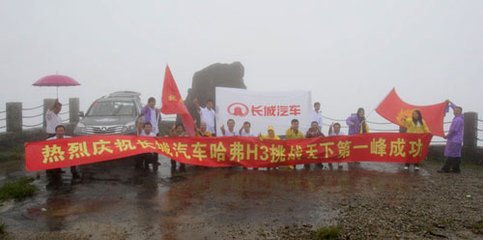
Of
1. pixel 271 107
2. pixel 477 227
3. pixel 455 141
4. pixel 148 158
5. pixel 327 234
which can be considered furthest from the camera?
pixel 271 107

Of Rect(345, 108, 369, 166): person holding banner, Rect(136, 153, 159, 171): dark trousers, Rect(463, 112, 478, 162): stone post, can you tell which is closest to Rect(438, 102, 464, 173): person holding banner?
Rect(345, 108, 369, 166): person holding banner

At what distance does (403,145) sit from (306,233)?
5.57m

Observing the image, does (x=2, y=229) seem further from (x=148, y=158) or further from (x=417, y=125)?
(x=417, y=125)

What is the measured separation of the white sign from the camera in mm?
13883

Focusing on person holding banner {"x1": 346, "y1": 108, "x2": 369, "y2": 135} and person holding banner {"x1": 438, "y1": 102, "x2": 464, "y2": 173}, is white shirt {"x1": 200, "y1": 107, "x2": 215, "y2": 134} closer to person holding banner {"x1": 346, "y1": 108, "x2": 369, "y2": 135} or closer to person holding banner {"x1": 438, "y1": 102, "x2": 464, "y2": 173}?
person holding banner {"x1": 346, "y1": 108, "x2": 369, "y2": 135}

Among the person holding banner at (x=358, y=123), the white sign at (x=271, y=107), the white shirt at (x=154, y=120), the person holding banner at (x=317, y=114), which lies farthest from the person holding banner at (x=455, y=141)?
the white shirt at (x=154, y=120)

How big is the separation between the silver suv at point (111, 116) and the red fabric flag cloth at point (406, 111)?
7.28m

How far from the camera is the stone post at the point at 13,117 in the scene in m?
13.3

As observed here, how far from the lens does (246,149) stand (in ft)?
31.1

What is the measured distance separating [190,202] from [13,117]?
9.57 m

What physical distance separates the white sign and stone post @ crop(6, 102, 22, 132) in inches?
270

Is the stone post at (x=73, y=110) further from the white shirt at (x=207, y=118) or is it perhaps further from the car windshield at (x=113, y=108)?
the white shirt at (x=207, y=118)

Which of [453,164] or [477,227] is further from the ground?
[453,164]

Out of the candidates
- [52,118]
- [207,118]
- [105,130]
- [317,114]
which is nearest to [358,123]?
[317,114]
